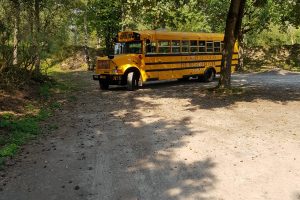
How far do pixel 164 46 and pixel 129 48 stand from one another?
185cm

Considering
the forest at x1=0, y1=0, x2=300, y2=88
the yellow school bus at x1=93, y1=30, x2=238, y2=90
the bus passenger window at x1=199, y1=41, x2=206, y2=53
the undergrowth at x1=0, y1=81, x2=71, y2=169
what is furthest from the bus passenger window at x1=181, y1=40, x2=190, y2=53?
the undergrowth at x1=0, y1=81, x2=71, y2=169

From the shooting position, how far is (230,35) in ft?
54.7

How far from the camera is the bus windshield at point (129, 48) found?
19.4 metres

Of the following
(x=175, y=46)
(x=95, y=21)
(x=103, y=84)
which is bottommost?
(x=103, y=84)

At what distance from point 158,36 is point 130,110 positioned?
731 cm

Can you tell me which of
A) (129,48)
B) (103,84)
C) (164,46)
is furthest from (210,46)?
(103,84)

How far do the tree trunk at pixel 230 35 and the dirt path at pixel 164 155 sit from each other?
321 centimetres

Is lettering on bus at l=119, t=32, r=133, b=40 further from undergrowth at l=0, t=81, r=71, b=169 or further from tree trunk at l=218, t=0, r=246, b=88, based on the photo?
undergrowth at l=0, t=81, r=71, b=169

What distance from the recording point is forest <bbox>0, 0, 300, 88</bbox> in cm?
1552

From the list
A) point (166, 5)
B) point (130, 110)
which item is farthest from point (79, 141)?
point (166, 5)

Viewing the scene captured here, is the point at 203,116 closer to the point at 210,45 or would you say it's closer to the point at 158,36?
Result: the point at 158,36

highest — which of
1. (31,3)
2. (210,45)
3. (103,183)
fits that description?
(31,3)

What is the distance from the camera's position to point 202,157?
7852mm

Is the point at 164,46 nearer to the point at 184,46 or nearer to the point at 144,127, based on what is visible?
the point at 184,46
